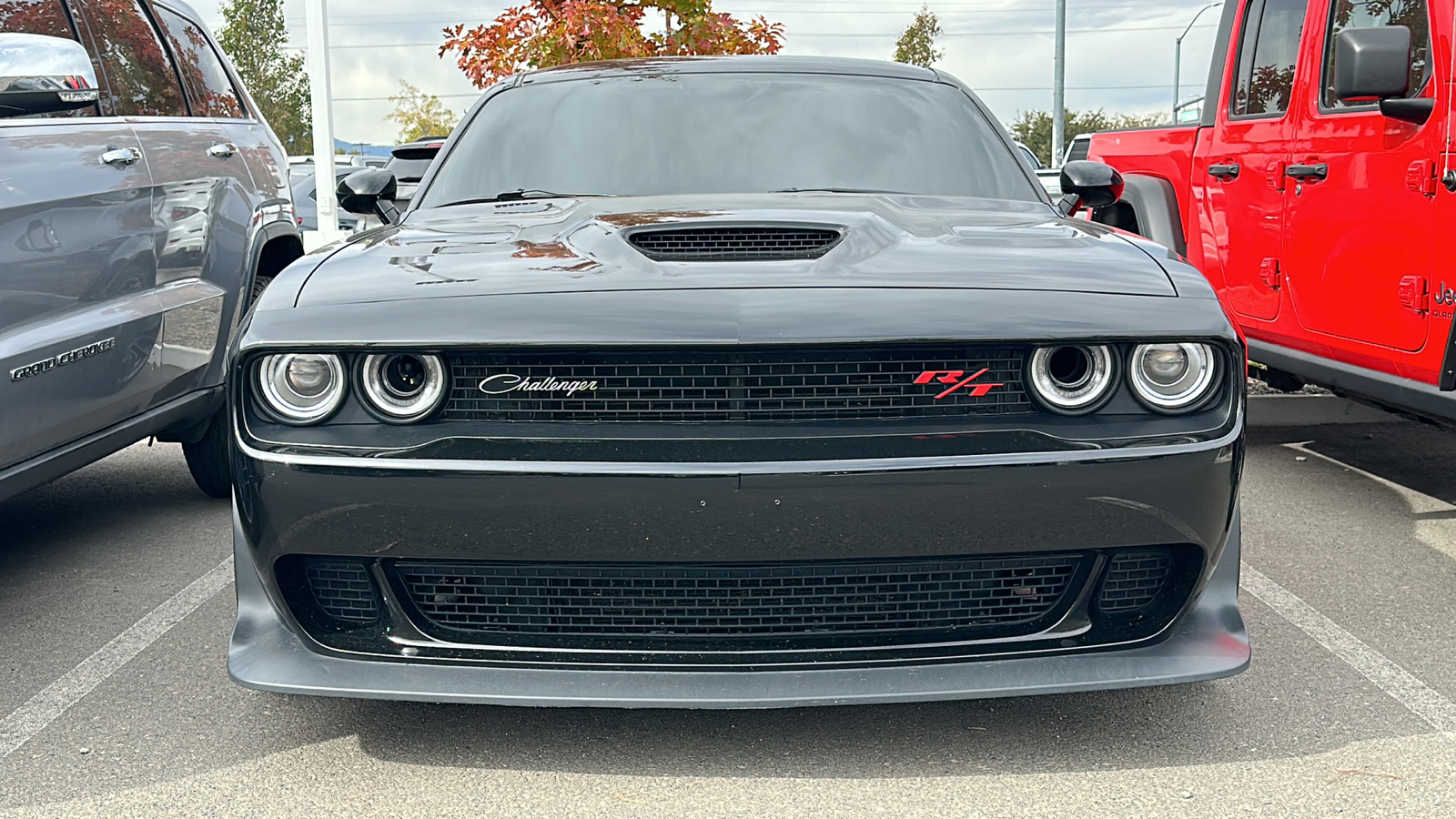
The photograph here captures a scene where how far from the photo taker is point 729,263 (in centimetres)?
270

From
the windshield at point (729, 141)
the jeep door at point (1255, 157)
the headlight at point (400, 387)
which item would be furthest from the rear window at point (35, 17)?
the jeep door at point (1255, 157)

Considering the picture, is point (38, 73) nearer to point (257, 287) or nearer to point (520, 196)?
point (520, 196)

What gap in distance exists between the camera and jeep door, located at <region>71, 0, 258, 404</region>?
429cm

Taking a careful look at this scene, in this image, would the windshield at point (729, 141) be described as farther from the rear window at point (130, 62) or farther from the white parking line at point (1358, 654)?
the white parking line at point (1358, 654)

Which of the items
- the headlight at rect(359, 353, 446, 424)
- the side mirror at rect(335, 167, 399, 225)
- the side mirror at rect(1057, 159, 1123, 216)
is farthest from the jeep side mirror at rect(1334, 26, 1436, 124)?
the headlight at rect(359, 353, 446, 424)

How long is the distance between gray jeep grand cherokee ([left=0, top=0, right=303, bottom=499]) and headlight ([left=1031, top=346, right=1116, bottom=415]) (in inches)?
98.0

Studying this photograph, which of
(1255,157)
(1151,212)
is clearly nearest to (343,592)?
(1255,157)

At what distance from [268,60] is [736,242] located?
180 feet

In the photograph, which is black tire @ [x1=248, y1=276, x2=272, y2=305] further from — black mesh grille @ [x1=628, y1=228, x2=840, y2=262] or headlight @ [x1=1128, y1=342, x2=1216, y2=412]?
headlight @ [x1=1128, y1=342, x2=1216, y2=412]

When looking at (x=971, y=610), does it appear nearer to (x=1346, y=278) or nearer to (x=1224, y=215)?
(x=1346, y=278)

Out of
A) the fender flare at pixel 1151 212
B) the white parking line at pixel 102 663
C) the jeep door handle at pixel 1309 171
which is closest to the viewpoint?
the white parking line at pixel 102 663

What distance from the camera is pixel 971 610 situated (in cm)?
258

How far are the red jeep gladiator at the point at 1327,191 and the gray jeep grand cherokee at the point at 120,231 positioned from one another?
3651 millimetres

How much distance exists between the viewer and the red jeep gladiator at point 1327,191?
4.18 m
